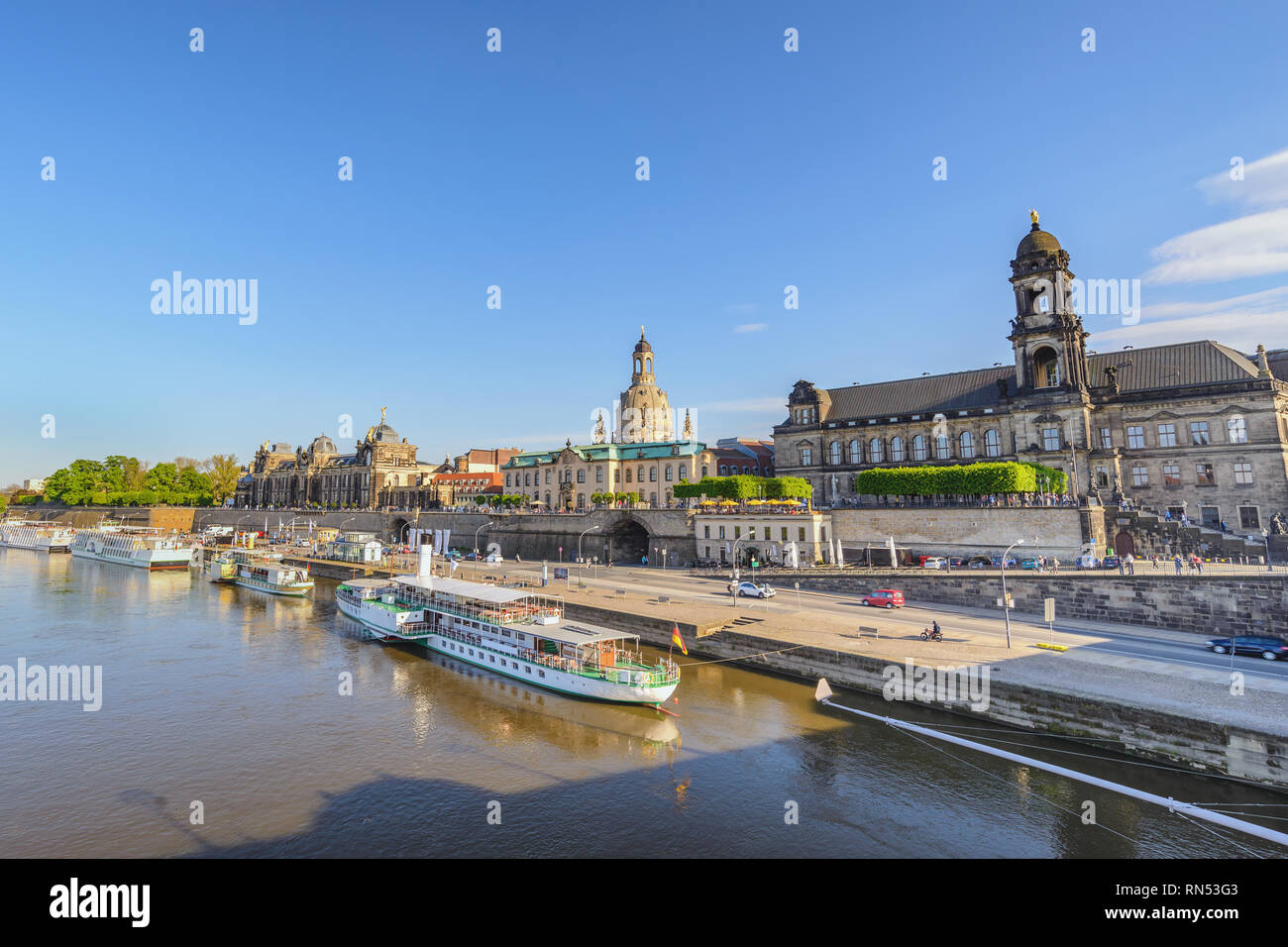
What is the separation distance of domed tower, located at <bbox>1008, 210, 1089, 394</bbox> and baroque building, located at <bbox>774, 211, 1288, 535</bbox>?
11cm

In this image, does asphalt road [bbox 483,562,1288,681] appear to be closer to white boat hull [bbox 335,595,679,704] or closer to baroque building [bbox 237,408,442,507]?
white boat hull [bbox 335,595,679,704]

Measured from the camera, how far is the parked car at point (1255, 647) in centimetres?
2531

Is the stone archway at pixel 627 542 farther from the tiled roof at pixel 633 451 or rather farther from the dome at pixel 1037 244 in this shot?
the dome at pixel 1037 244

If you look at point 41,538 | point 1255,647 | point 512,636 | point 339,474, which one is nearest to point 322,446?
point 339,474

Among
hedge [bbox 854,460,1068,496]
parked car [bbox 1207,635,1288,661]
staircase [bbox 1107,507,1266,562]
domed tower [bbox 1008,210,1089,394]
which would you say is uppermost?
domed tower [bbox 1008,210,1089,394]

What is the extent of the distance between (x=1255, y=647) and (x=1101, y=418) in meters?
32.9

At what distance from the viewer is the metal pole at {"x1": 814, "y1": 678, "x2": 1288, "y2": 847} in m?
15.7

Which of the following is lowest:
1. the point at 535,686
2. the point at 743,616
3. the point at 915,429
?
the point at 535,686

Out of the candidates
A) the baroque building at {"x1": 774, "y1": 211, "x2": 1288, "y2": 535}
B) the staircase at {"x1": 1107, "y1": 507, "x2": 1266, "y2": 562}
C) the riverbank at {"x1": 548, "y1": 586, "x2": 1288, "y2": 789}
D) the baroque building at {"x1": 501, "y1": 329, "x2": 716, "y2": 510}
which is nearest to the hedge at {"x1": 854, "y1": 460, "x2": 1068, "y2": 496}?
the baroque building at {"x1": 774, "y1": 211, "x2": 1288, "y2": 535}

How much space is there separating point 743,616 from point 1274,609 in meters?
26.1
